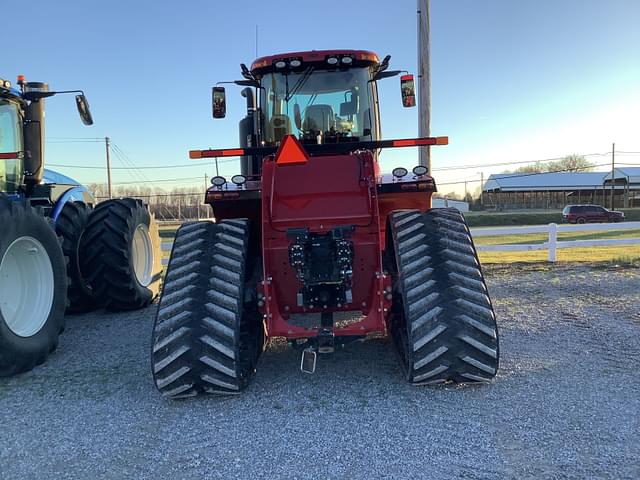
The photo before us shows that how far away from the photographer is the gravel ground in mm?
2904

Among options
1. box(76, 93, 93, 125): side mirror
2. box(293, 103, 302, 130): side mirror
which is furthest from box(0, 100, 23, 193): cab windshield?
box(293, 103, 302, 130): side mirror

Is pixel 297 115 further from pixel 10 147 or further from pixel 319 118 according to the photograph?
pixel 10 147

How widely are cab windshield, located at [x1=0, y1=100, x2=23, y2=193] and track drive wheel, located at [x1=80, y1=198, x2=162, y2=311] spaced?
103cm

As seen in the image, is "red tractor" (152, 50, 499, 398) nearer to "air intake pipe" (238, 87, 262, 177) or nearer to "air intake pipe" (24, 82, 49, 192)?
"air intake pipe" (238, 87, 262, 177)

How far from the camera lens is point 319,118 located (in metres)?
5.31

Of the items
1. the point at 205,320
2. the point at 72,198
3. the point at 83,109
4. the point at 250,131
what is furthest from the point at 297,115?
the point at 72,198

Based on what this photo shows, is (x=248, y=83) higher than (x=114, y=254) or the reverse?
higher

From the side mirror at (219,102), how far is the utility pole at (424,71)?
14.3ft

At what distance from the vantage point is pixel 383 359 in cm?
464

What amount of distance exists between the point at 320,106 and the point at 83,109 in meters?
3.28

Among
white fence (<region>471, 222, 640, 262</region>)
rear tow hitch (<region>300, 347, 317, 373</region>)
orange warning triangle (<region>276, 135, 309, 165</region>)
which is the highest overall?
orange warning triangle (<region>276, 135, 309, 165</region>)

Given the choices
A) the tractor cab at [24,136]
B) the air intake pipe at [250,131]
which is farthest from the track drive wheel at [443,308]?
the tractor cab at [24,136]

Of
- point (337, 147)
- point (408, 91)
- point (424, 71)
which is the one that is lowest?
point (337, 147)

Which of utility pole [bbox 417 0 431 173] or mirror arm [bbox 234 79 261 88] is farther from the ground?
utility pole [bbox 417 0 431 173]
